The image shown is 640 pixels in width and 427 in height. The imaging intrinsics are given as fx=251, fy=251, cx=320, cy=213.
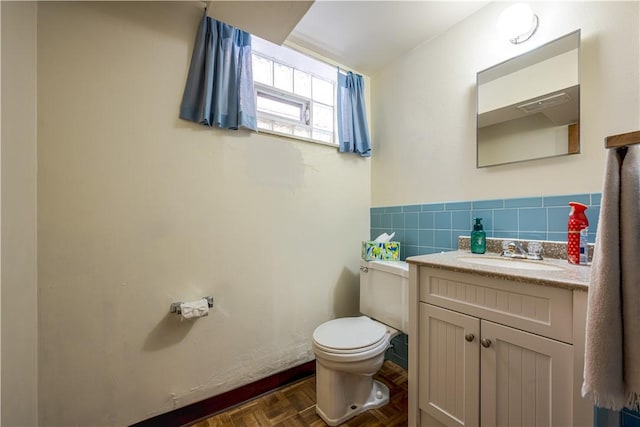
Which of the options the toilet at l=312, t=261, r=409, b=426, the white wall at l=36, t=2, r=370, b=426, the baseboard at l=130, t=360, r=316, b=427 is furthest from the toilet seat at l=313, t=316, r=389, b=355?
the baseboard at l=130, t=360, r=316, b=427

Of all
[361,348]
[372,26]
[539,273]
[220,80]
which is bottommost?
[361,348]

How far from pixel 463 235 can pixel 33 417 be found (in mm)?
2201

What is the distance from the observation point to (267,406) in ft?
4.84

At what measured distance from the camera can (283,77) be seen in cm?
177

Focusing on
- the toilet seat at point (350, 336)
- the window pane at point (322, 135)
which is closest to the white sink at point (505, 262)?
the toilet seat at point (350, 336)

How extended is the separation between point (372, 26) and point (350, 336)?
189 cm

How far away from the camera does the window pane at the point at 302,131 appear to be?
1.82 m

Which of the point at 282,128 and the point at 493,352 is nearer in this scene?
the point at 493,352

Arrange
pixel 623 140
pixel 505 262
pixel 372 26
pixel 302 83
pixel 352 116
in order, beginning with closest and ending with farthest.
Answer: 1. pixel 623 140
2. pixel 505 262
3. pixel 372 26
4. pixel 302 83
5. pixel 352 116

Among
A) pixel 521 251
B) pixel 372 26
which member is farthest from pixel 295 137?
pixel 521 251

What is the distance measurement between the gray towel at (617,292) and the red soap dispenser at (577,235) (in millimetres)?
594

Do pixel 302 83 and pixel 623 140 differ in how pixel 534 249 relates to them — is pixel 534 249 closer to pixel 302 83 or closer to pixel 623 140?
pixel 623 140

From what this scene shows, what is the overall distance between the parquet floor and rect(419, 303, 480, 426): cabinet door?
0.30m

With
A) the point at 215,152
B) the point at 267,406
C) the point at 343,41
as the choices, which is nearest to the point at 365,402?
the point at 267,406
